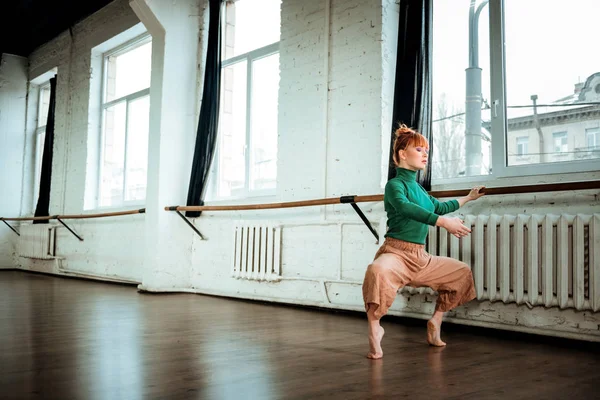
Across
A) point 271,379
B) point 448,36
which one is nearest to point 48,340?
point 271,379

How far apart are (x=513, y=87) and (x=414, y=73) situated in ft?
1.93

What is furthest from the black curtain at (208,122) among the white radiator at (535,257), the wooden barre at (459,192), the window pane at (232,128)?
the white radiator at (535,257)

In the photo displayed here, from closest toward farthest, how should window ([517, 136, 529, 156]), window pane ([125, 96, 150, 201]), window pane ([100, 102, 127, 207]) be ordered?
window ([517, 136, 529, 156]) → window pane ([125, 96, 150, 201]) → window pane ([100, 102, 127, 207])

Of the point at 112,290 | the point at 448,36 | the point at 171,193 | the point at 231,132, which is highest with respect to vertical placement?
the point at 448,36

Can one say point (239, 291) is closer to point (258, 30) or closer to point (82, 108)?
point (258, 30)

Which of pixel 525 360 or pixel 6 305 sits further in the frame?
pixel 6 305

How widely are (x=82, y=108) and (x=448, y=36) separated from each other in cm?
528

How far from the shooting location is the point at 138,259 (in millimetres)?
5988

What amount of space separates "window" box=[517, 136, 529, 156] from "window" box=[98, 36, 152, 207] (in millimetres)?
4265

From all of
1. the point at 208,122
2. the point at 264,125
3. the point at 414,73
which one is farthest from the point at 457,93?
the point at 208,122

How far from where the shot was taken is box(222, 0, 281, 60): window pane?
4.92 metres

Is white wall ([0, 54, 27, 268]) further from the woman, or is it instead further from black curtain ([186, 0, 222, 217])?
the woman

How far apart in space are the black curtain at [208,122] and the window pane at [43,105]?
4735mm

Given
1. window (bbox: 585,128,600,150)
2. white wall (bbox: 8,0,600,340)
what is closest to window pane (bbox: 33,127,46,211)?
white wall (bbox: 8,0,600,340)
